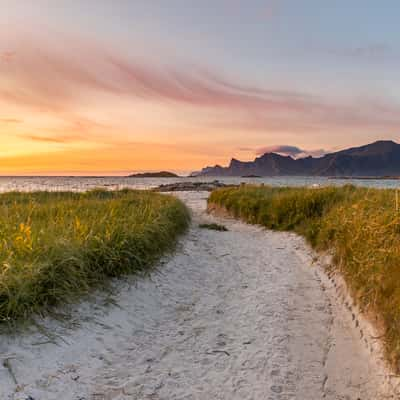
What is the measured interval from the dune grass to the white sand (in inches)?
15.4

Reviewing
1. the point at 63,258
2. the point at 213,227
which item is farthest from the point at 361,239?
the point at 213,227

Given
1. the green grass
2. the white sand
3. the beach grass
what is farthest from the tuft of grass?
the white sand

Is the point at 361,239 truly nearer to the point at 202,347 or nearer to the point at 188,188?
the point at 202,347

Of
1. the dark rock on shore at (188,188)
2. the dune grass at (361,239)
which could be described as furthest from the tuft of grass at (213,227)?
the dark rock on shore at (188,188)

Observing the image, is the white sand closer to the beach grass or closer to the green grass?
the green grass

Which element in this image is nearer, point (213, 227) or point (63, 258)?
point (63, 258)

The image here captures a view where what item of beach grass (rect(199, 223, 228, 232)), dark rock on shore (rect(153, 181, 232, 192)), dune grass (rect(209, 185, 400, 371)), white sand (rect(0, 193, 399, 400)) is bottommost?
white sand (rect(0, 193, 399, 400))

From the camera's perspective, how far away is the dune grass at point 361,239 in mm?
4445

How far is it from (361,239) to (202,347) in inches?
167

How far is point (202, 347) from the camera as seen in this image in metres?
4.46

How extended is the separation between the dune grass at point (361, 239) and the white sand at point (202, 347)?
39 cm

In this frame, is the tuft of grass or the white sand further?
the tuft of grass

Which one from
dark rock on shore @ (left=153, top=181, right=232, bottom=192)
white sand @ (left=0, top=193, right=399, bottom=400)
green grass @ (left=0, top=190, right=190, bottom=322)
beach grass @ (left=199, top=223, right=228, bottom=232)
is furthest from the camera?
dark rock on shore @ (left=153, top=181, right=232, bottom=192)

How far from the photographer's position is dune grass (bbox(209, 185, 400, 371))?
445cm
